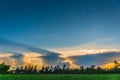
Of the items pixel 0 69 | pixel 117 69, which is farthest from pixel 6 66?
pixel 117 69

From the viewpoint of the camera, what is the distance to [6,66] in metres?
99.8

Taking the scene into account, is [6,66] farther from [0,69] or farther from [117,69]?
[117,69]

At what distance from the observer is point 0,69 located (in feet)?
319

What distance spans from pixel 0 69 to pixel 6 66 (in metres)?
2.87

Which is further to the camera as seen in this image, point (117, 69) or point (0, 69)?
point (117, 69)

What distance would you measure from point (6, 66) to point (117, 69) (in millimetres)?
32645

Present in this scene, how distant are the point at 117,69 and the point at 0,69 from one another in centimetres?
3442

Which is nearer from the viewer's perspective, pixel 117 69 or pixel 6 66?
pixel 6 66

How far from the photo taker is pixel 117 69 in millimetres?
106188
